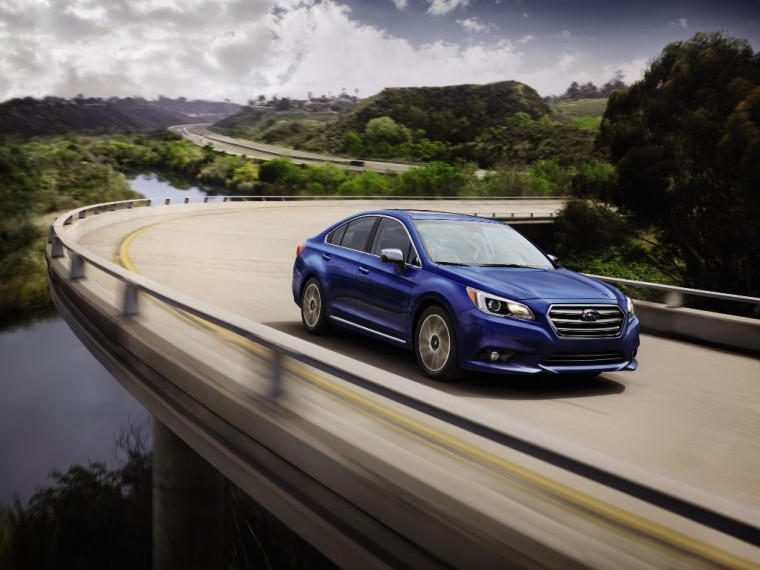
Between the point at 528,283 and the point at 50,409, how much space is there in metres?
37.8

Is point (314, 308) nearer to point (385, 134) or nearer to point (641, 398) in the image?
point (641, 398)

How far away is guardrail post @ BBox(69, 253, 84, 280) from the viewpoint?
11.5 m

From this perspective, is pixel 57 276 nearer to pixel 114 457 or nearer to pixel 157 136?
pixel 114 457

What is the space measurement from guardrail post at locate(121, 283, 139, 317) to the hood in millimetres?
3266

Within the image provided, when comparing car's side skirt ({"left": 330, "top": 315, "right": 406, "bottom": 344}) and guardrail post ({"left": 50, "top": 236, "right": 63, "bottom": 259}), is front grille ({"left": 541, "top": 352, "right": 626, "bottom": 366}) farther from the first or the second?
guardrail post ({"left": 50, "top": 236, "right": 63, "bottom": 259})

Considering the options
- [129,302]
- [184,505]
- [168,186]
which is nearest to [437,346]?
[129,302]

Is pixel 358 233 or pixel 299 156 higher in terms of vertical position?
pixel 358 233

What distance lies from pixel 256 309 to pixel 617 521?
9.35 metres

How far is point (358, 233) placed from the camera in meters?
9.30

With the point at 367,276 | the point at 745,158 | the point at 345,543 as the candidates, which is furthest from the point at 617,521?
the point at 745,158

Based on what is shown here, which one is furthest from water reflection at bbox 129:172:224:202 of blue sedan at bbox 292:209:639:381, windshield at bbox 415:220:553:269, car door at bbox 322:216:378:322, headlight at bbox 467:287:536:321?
headlight at bbox 467:287:536:321

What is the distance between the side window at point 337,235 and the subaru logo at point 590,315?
10.8 ft

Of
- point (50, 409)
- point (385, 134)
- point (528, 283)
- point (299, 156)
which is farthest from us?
point (385, 134)

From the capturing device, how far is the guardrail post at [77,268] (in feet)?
37.7
